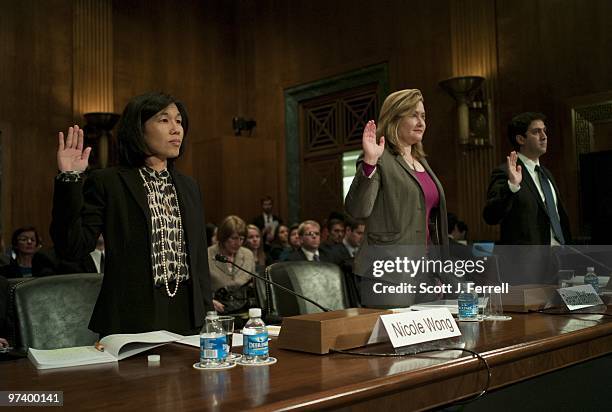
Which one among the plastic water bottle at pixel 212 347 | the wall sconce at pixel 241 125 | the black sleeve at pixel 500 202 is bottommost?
the plastic water bottle at pixel 212 347

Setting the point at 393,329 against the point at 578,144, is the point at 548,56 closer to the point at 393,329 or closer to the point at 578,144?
the point at 578,144

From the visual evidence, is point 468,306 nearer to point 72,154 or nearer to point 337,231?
point 72,154

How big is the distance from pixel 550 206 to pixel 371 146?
44.9 inches

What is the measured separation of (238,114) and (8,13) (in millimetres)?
3086

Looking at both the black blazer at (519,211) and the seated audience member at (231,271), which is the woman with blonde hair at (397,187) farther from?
the seated audience member at (231,271)

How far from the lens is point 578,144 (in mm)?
5922

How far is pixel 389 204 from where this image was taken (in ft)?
7.64

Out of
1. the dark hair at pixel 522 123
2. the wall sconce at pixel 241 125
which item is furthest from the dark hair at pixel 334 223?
the dark hair at pixel 522 123

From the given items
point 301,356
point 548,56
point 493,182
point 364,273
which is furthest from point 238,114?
point 301,356

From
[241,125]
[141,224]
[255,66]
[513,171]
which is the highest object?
[255,66]

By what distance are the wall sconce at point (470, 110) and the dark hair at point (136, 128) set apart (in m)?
4.94

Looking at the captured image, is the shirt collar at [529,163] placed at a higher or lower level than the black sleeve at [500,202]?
higher

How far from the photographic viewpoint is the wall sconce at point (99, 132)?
7.81 metres

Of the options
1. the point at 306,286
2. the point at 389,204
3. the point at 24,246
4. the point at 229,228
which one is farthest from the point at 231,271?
the point at 389,204
